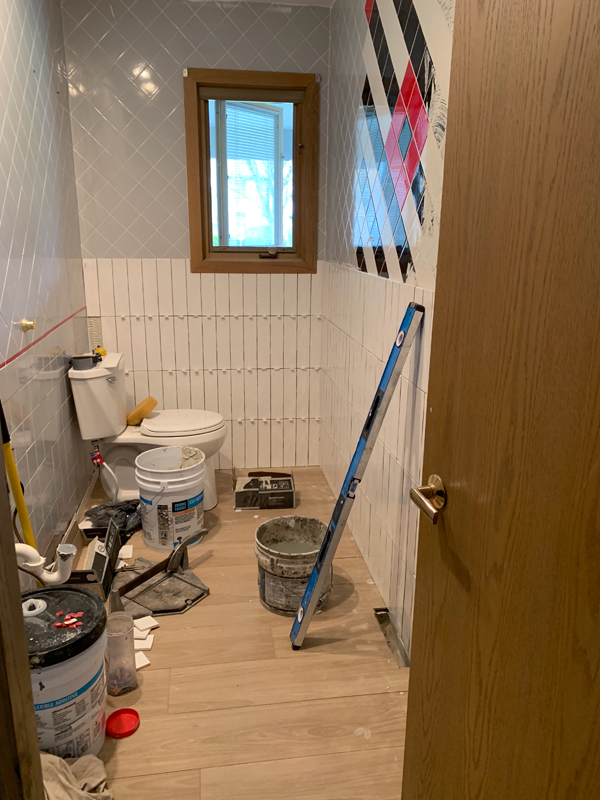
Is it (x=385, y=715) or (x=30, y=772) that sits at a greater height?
(x=30, y=772)

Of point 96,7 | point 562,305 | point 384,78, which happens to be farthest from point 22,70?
point 562,305

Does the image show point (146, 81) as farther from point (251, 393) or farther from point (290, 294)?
point (251, 393)

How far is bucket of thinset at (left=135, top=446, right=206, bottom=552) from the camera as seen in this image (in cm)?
270

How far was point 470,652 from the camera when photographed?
964 mm

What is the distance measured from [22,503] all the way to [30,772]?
1.21m

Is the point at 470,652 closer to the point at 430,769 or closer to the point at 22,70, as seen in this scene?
the point at 430,769

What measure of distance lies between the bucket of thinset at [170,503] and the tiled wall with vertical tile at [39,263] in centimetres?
37

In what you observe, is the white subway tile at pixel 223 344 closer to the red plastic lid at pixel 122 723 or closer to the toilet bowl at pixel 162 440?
the toilet bowl at pixel 162 440

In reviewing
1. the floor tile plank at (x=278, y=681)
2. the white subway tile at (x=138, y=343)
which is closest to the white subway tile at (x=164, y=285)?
the white subway tile at (x=138, y=343)

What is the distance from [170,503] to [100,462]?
52cm

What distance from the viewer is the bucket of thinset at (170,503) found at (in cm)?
270

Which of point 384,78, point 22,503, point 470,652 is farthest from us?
point 384,78

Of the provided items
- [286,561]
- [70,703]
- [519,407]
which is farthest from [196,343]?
[519,407]

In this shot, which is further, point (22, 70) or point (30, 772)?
point (22, 70)
